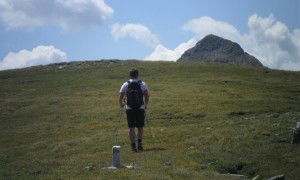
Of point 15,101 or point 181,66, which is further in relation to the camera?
point 181,66

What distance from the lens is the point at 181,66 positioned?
3561 inches

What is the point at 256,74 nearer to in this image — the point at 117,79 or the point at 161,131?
the point at 117,79

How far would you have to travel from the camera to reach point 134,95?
1953 centimetres

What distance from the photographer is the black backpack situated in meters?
19.5

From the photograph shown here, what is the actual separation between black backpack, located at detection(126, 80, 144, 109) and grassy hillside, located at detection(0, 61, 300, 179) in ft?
8.13

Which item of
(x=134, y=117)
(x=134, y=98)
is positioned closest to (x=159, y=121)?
(x=134, y=117)

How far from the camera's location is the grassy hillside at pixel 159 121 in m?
17.2

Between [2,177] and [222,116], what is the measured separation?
26636mm

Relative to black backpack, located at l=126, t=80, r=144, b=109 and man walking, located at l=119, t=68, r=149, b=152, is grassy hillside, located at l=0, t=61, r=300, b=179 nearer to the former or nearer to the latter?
man walking, located at l=119, t=68, r=149, b=152

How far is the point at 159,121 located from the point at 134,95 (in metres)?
19.6

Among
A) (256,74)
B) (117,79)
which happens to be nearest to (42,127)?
(117,79)

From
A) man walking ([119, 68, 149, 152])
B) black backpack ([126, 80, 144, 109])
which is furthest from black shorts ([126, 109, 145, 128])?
black backpack ([126, 80, 144, 109])

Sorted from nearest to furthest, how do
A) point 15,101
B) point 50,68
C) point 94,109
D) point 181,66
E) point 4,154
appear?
point 4,154, point 94,109, point 15,101, point 181,66, point 50,68

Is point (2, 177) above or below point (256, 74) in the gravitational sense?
below
